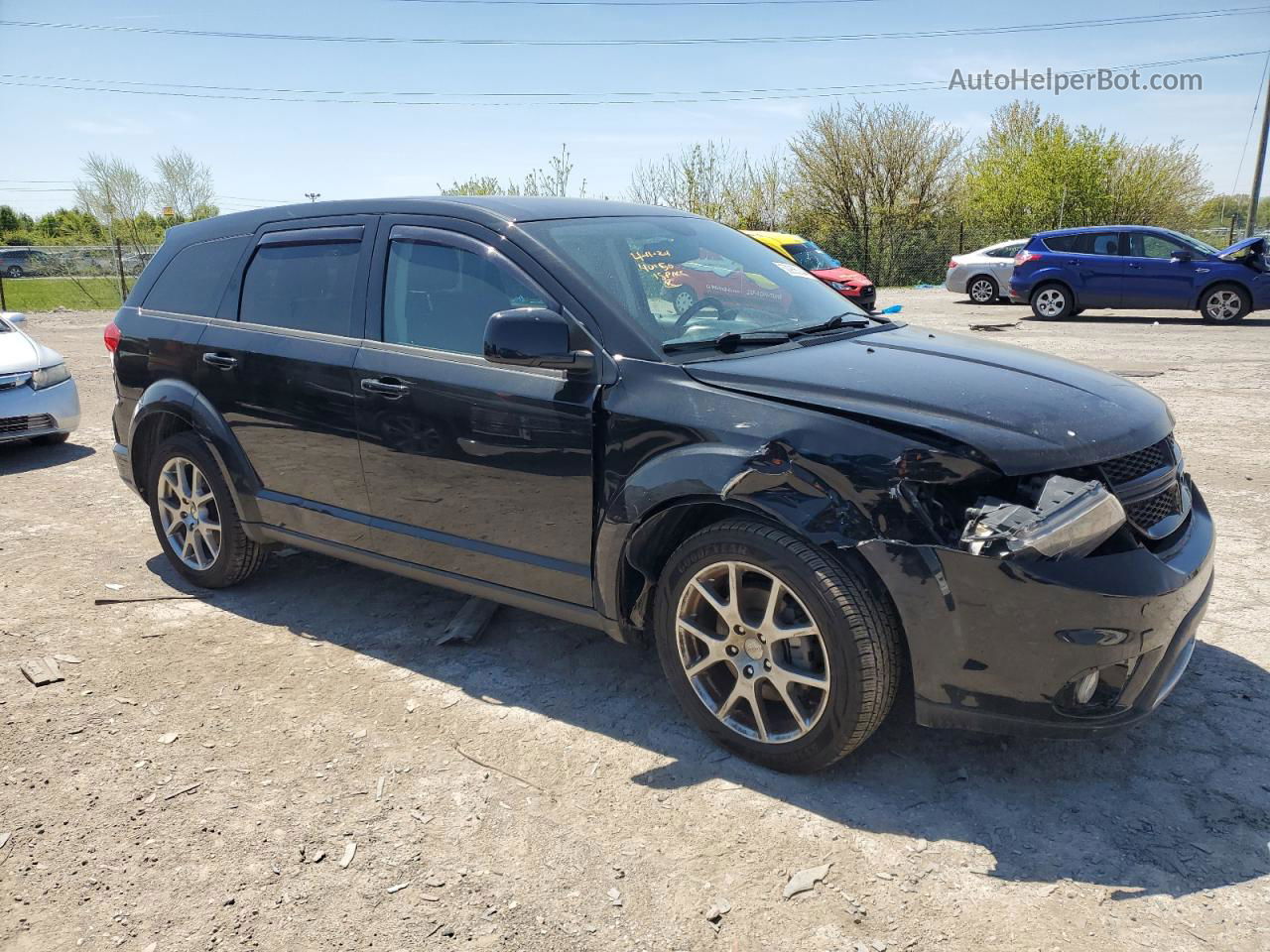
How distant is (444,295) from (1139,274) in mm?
16637

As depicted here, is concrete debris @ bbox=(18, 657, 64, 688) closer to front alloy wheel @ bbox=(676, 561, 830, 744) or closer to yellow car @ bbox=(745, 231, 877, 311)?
front alloy wheel @ bbox=(676, 561, 830, 744)

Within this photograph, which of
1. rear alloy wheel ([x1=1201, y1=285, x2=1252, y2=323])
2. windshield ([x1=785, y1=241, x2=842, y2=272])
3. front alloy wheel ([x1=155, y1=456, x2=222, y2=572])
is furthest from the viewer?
windshield ([x1=785, y1=241, x2=842, y2=272])

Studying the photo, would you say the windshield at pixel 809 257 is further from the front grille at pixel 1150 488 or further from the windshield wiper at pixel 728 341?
the front grille at pixel 1150 488

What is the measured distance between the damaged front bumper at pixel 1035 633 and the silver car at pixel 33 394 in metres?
8.05

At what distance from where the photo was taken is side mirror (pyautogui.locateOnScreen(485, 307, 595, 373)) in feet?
11.1

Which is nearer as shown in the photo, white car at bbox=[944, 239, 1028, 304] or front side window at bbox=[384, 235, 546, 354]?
front side window at bbox=[384, 235, 546, 354]

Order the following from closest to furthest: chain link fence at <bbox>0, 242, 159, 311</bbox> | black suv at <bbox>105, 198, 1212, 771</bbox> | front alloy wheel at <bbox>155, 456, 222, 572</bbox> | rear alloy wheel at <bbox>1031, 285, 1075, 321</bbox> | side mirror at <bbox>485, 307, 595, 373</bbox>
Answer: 1. black suv at <bbox>105, 198, 1212, 771</bbox>
2. side mirror at <bbox>485, 307, 595, 373</bbox>
3. front alloy wheel at <bbox>155, 456, 222, 572</bbox>
4. rear alloy wheel at <bbox>1031, 285, 1075, 321</bbox>
5. chain link fence at <bbox>0, 242, 159, 311</bbox>

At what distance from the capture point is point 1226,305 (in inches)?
656

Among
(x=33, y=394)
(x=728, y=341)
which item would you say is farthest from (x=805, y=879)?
(x=33, y=394)

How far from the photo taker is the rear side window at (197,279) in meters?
4.89

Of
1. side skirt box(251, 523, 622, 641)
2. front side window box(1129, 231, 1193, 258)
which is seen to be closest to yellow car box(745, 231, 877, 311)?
front side window box(1129, 231, 1193, 258)

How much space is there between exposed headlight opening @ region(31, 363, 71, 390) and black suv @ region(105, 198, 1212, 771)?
15.2ft

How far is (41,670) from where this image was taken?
13.8 ft

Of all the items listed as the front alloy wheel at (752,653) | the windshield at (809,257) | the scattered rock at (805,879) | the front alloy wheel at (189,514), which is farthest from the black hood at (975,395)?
the windshield at (809,257)
